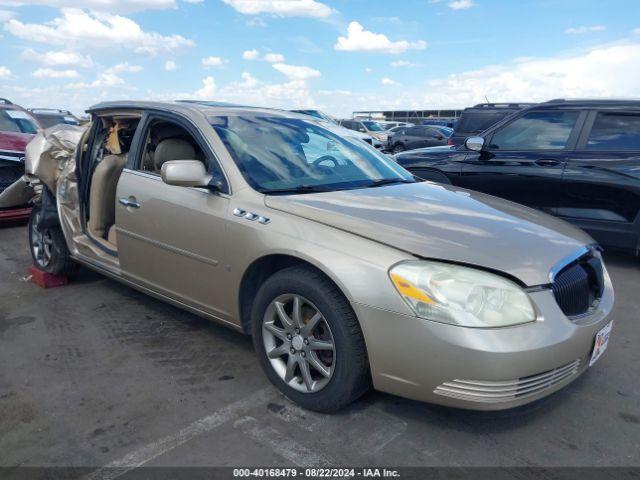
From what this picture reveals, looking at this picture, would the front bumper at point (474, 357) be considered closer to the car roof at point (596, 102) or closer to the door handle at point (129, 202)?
the door handle at point (129, 202)

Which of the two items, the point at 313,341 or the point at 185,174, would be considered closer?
the point at 313,341

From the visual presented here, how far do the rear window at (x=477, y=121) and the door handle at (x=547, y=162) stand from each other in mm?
6356

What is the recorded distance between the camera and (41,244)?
5016 millimetres

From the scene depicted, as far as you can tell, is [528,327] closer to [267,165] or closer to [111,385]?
[267,165]

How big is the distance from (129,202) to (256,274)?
1321 millimetres

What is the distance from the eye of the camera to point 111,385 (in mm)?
3111

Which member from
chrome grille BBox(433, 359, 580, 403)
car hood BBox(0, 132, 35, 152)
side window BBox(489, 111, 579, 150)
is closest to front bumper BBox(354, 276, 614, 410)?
chrome grille BBox(433, 359, 580, 403)

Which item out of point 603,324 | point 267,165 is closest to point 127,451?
point 267,165

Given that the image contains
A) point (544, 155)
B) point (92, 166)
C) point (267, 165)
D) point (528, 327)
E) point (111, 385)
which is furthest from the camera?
point (544, 155)

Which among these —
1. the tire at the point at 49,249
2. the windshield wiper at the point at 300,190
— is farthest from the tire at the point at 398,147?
the windshield wiper at the point at 300,190

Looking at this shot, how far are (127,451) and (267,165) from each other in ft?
5.84

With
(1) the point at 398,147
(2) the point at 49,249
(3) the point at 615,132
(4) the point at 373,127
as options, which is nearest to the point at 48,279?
(2) the point at 49,249

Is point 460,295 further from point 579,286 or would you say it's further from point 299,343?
point 299,343

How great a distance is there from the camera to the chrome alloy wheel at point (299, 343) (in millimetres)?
2695
